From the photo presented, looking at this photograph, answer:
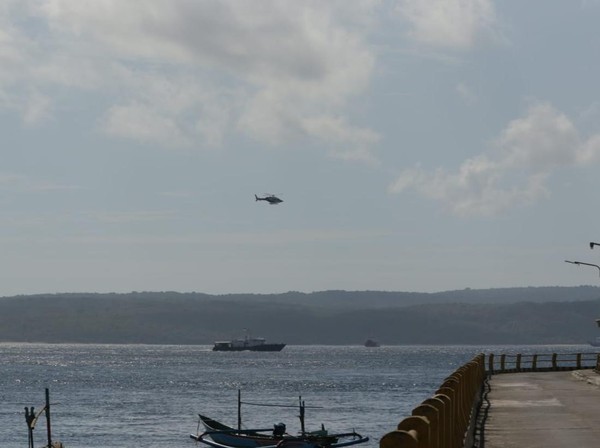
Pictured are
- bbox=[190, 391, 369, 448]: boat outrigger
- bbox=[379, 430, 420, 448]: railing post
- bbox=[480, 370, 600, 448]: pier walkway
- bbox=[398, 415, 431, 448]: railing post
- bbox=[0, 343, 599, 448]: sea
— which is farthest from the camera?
bbox=[0, 343, 599, 448]: sea

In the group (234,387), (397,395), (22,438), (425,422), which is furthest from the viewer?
(234,387)

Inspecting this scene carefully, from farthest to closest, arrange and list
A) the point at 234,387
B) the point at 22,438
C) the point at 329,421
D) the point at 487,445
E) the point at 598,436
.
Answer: the point at 234,387
the point at 329,421
the point at 22,438
the point at 598,436
the point at 487,445

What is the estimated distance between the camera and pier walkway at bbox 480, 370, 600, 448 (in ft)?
87.4

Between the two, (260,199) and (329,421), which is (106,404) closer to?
(260,199)

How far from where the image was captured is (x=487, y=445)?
2547cm

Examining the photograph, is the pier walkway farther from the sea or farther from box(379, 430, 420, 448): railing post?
the sea

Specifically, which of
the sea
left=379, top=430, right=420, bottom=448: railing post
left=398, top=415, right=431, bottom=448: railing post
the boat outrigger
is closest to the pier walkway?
the boat outrigger

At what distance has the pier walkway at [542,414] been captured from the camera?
26625mm

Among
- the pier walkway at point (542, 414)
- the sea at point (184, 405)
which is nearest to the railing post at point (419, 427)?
the pier walkway at point (542, 414)

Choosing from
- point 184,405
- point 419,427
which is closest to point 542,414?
point 419,427

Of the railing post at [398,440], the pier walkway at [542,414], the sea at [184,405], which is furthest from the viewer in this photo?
the sea at [184,405]

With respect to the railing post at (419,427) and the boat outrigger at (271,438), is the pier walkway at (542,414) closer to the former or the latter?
the boat outrigger at (271,438)

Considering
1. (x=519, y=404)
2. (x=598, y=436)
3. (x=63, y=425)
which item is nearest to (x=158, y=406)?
(x=63, y=425)

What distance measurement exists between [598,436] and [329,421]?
6568 centimetres
